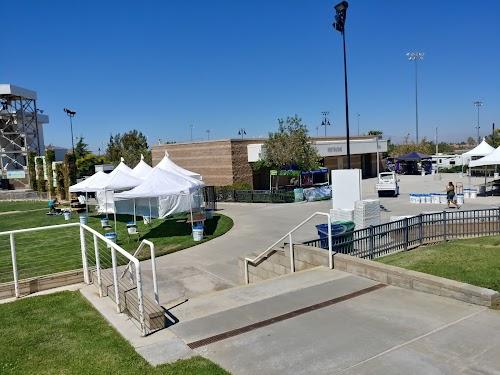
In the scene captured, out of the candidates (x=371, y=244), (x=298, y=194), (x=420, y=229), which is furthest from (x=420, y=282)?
(x=298, y=194)

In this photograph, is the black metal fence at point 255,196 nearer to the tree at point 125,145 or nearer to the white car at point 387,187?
the white car at point 387,187

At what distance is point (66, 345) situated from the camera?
233 inches

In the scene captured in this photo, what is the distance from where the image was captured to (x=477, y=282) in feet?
27.3

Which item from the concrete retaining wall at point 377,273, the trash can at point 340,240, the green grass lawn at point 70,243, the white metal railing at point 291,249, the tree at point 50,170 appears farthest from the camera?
the tree at point 50,170

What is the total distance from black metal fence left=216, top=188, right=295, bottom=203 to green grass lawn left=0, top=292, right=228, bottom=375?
2385 cm

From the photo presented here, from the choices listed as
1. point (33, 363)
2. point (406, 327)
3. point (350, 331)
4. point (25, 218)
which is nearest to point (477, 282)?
point (406, 327)

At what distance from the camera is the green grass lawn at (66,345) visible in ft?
16.9

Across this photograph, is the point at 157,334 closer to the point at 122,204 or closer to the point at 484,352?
the point at 484,352

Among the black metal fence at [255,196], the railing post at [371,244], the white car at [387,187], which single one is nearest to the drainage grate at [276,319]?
the railing post at [371,244]

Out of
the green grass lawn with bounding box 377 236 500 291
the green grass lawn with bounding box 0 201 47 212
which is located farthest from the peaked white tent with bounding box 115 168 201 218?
the green grass lawn with bounding box 0 201 47 212

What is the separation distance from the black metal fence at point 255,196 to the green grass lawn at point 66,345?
78.2 ft

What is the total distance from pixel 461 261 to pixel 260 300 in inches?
216

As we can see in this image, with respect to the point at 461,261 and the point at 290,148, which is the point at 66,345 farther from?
the point at 290,148

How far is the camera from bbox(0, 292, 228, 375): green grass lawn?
16.9 ft
